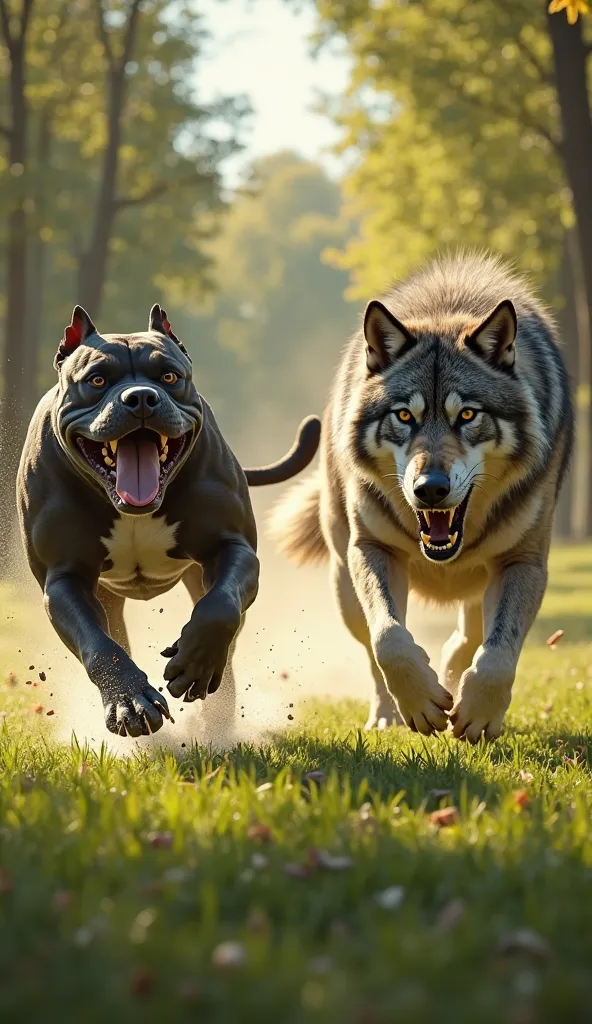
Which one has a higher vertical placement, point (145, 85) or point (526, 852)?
point (145, 85)

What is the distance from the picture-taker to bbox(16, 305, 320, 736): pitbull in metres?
5.32

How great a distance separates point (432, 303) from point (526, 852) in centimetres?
408

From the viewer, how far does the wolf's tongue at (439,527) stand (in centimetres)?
600

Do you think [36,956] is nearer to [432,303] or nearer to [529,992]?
[529,992]

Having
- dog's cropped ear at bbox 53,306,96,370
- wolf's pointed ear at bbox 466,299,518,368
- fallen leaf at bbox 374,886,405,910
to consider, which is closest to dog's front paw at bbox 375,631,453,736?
wolf's pointed ear at bbox 466,299,518,368

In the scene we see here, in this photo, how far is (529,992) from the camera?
258 cm

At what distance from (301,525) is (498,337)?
288 centimetres

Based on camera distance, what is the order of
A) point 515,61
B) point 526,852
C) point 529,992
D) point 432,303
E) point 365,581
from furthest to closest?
point 515,61 < point 432,303 < point 365,581 < point 526,852 < point 529,992

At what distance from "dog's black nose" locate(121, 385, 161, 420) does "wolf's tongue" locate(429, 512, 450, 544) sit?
1413mm

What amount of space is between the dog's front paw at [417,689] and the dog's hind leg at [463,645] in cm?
179

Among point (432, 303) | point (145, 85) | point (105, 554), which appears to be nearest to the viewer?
point (105, 554)

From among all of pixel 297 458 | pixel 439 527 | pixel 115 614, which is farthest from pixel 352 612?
pixel 439 527

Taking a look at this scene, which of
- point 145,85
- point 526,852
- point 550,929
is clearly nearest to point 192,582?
point 526,852

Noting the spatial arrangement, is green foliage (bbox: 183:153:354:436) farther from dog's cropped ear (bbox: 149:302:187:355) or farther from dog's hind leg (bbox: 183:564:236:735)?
dog's cropped ear (bbox: 149:302:187:355)
